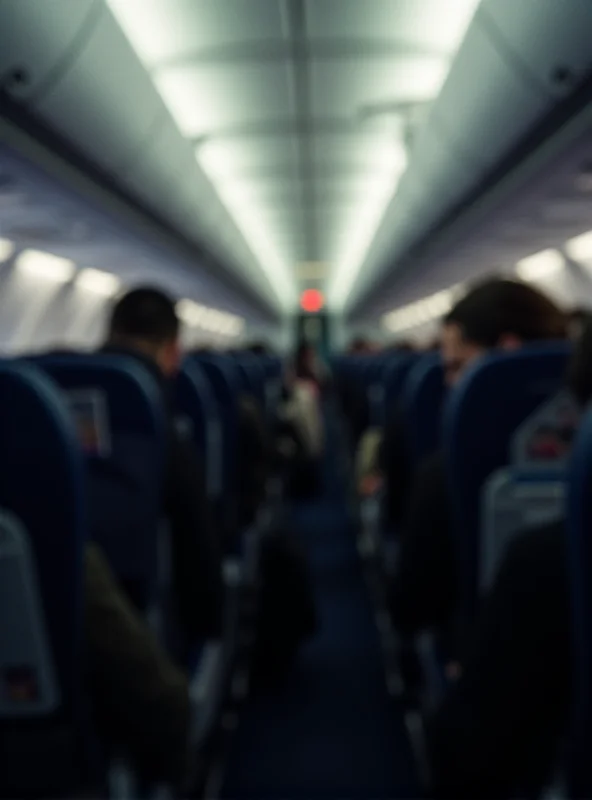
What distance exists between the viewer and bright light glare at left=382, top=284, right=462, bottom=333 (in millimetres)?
20523

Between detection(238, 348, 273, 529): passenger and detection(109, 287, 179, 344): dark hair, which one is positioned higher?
detection(109, 287, 179, 344): dark hair

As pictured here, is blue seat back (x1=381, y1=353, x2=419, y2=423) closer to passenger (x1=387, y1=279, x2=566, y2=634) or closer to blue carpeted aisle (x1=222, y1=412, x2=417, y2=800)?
blue carpeted aisle (x1=222, y1=412, x2=417, y2=800)

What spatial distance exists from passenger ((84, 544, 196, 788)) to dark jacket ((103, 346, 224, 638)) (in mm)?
790

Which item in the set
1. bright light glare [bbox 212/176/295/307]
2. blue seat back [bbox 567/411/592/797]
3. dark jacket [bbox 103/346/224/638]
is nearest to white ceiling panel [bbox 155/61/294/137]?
bright light glare [bbox 212/176/295/307]

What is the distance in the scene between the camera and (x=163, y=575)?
2.94 metres

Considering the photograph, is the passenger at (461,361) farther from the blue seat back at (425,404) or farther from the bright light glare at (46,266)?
the bright light glare at (46,266)

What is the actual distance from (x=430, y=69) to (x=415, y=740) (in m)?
4.29

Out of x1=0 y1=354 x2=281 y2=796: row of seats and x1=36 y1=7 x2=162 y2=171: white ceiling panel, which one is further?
x1=36 y1=7 x2=162 y2=171: white ceiling panel

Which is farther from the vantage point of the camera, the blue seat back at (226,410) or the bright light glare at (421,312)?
the bright light glare at (421,312)

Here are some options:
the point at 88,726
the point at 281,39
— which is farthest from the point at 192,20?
the point at 88,726

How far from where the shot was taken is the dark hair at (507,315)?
3.08 meters

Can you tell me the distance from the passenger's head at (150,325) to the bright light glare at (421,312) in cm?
1464

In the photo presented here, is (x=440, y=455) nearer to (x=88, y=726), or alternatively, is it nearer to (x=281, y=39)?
(x=88, y=726)

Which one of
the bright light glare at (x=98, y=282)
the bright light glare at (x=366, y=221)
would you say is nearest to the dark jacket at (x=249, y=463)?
the bright light glare at (x=366, y=221)
